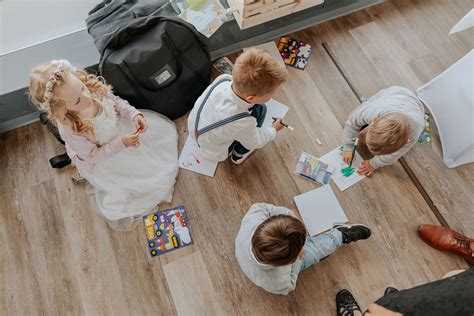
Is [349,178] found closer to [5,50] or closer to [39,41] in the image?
[39,41]

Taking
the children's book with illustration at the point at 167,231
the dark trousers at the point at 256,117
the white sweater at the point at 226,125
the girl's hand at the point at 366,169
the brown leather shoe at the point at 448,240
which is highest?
the white sweater at the point at 226,125

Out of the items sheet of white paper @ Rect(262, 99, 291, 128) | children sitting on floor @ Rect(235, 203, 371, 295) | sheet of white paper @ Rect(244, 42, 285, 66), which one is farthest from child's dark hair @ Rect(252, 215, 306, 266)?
sheet of white paper @ Rect(244, 42, 285, 66)

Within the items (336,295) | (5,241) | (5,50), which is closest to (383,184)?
(336,295)

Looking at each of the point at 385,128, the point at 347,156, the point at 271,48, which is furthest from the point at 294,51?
the point at 385,128

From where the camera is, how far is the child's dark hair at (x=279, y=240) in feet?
4.60

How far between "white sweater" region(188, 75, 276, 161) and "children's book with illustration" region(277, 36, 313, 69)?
0.69 m

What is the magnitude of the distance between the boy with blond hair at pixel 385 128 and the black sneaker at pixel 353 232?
0.33 meters

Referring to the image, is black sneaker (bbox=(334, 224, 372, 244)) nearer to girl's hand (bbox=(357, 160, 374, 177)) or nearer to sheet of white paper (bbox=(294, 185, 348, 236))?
sheet of white paper (bbox=(294, 185, 348, 236))

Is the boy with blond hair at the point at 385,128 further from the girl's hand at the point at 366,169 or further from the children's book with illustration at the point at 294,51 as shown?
the children's book with illustration at the point at 294,51

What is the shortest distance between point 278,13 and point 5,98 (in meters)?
1.52

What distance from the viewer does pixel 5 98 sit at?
1.97 m

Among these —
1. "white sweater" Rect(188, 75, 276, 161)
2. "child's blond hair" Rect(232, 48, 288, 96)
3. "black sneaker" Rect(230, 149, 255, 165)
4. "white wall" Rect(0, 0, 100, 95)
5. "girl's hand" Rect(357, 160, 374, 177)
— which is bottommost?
"girl's hand" Rect(357, 160, 374, 177)

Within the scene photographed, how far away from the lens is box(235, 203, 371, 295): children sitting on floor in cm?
141

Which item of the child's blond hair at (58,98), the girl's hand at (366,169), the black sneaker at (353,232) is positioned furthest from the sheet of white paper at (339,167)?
the child's blond hair at (58,98)
